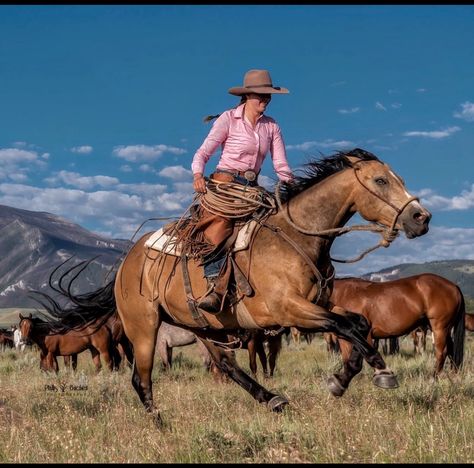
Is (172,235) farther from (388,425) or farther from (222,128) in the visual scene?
(388,425)

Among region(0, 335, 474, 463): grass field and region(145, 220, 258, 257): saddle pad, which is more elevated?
region(145, 220, 258, 257): saddle pad

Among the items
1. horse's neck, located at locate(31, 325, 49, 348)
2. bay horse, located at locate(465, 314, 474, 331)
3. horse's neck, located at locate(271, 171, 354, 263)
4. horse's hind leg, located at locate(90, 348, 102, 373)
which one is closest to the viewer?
horse's neck, located at locate(271, 171, 354, 263)

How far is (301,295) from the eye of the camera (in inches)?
276

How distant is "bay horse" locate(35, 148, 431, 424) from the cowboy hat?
0.87 m

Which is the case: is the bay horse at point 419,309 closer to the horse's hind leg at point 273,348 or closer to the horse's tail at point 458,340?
the horse's tail at point 458,340

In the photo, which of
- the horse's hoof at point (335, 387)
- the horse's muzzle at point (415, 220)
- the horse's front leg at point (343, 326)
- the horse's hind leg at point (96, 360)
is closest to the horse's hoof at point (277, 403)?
the horse's hoof at point (335, 387)

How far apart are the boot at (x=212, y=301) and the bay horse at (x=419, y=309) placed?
303 inches

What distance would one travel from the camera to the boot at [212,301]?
289 inches

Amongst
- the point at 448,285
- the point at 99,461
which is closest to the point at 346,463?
the point at 99,461

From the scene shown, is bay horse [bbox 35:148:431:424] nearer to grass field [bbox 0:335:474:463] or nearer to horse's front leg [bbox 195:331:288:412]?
horse's front leg [bbox 195:331:288:412]

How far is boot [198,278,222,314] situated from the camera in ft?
24.1

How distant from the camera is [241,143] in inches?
307

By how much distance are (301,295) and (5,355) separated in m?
21.2

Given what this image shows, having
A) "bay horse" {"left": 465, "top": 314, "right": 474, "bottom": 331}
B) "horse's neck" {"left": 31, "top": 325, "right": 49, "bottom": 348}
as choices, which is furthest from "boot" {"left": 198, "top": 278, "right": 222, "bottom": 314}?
"bay horse" {"left": 465, "top": 314, "right": 474, "bottom": 331}
